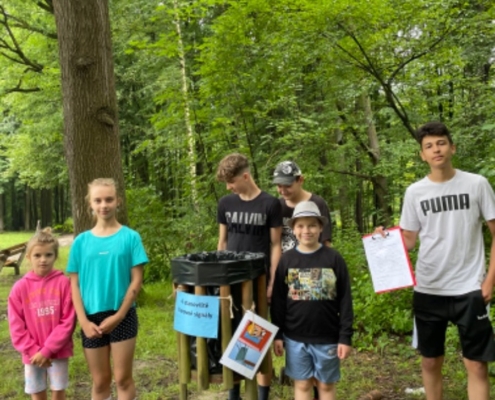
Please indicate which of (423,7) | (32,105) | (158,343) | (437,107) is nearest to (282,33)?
(423,7)

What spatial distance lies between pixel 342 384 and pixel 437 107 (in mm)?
5740

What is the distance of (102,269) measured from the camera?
320 cm

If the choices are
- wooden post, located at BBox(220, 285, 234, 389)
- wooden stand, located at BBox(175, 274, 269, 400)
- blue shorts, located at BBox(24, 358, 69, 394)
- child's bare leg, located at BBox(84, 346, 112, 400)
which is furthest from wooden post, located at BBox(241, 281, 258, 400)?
blue shorts, located at BBox(24, 358, 69, 394)

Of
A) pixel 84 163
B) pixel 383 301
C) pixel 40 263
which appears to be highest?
pixel 84 163

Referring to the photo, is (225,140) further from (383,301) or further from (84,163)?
(383,301)

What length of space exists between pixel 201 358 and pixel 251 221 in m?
1.10

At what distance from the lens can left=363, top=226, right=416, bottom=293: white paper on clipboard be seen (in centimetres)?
323

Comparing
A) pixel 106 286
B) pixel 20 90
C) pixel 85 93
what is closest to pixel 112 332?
pixel 106 286

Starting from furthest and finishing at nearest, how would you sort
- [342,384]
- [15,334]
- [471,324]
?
A: [342,384] → [15,334] → [471,324]

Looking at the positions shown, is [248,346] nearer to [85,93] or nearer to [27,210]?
[85,93]

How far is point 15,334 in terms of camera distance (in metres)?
3.25

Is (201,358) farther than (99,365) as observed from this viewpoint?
No

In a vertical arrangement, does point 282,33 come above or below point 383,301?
above

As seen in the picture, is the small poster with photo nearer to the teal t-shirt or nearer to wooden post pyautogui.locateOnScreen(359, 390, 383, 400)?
the teal t-shirt
